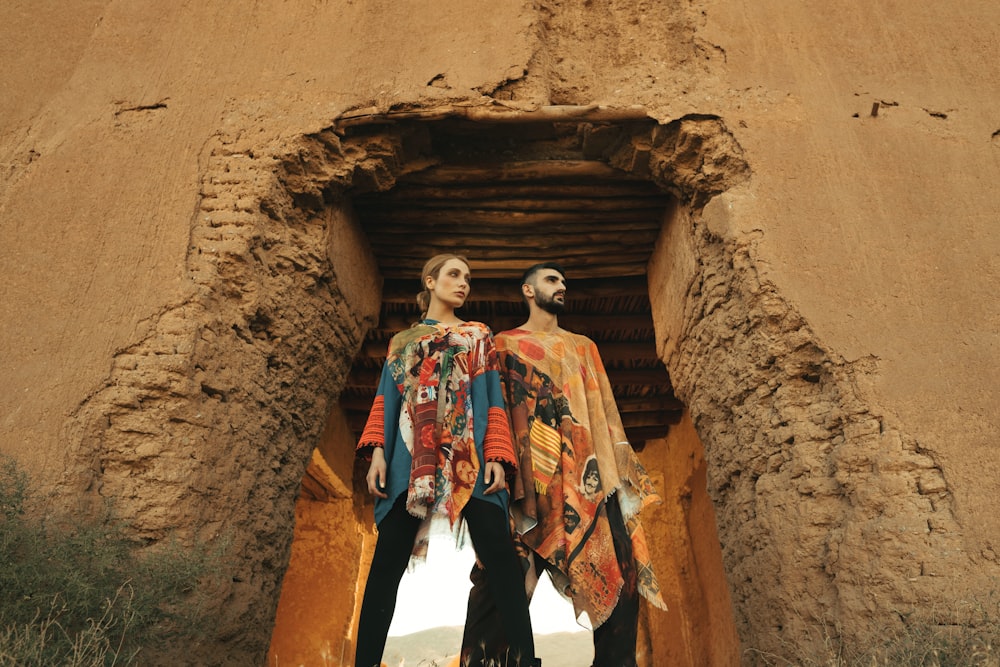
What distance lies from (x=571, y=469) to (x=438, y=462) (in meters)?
0.63

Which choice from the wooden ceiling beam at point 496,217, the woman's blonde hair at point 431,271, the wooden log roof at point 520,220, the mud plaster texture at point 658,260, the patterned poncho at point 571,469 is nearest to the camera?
the mud plaster texture at point 658,260

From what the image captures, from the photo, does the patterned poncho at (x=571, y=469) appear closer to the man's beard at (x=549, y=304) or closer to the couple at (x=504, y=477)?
the couple at (x=504, y=477)

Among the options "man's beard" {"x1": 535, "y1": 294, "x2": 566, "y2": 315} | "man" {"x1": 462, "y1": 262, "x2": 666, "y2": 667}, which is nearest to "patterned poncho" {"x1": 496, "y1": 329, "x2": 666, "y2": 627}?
"man" {"x1": 462, "y1": 262, "x2": 666, "y2": 667}

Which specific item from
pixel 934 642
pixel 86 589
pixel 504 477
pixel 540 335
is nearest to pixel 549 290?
pixel 540 335

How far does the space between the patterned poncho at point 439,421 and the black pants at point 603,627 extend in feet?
1.35

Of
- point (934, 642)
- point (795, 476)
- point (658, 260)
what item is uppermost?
point (658, 260)

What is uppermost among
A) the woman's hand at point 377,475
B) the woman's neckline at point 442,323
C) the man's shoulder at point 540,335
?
the man's shoulder at point 540,335

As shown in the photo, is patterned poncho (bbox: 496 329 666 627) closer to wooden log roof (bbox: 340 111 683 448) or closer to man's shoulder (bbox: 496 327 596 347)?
man's shoulder (bbox: 496 327 596 347)

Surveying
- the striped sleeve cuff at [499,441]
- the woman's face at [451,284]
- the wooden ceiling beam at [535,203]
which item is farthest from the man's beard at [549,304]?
the wooden ceiling beam at [535,203]

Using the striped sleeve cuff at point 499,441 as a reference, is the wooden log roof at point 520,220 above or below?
above

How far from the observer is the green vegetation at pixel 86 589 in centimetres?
242

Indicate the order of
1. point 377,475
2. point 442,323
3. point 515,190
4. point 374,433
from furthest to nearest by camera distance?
point 515,190 < point 442,323 < point 374,433 < point 377,475

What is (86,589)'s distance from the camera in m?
2.56

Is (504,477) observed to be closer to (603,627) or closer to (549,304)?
(603,627)
